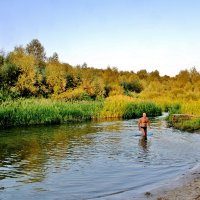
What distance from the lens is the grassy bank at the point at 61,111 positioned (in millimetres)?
33253

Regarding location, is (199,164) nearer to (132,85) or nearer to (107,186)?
(107,186)

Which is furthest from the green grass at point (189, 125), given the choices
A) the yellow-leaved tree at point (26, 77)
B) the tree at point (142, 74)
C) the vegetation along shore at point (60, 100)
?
the tree at point (142, 74)

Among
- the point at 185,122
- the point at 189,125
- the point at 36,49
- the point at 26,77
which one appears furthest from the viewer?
the point at 36,49

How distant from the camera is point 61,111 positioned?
37594 mm

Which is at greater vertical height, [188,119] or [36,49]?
[36,49]

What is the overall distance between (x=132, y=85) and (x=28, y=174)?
73997 mm

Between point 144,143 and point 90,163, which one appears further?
point 144,143

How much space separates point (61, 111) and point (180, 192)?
27.4 metres

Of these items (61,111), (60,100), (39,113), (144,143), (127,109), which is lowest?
(144,143)

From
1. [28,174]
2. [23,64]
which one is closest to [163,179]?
[28,174]

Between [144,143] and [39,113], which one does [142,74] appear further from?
[144,143]

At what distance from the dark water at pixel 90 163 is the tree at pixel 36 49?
201ft

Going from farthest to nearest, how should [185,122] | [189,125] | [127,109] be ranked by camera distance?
[127,109] < [185,122] < [189,125]

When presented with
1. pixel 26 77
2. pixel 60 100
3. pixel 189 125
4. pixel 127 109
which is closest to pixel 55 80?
pixel 26 77
